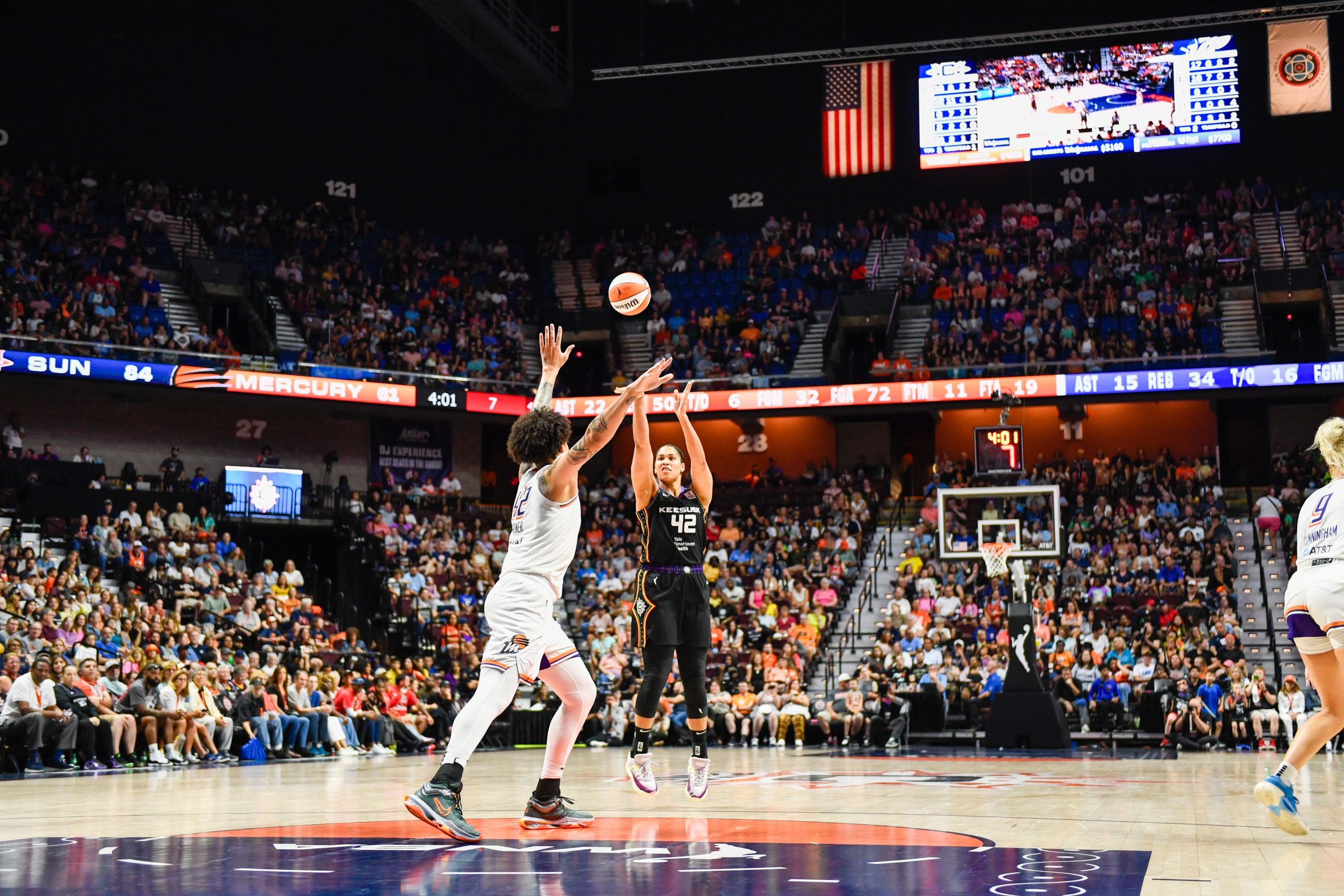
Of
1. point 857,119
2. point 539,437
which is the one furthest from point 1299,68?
point 539,437

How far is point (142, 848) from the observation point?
6219mm

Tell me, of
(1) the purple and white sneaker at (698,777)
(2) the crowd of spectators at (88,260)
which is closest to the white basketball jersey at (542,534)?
(1) the purple and white sneaker at (698,777)

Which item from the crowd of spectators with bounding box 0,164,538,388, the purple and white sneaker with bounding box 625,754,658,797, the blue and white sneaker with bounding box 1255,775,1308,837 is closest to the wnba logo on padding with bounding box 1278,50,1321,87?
the crowd of spectators with bounding box 0,164,538,388

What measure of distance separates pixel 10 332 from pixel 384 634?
8.54m

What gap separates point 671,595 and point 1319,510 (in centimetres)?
370

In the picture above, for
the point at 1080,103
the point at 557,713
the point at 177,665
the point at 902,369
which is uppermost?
the point at 1080,103

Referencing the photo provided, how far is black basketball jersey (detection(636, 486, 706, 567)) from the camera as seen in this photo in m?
8.42

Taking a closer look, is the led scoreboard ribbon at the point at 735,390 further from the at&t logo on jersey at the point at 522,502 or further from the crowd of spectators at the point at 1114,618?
the at&t logo on jersey at the point at 522,502

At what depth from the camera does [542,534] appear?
674cm

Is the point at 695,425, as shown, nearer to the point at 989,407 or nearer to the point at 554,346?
the point at 989,407

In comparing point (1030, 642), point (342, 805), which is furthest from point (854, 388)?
point (342, 805)

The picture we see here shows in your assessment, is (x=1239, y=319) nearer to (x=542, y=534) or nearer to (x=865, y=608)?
(x=865, y=608)

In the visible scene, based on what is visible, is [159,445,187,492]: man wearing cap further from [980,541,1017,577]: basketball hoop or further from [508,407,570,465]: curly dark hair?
[508,407,570,465]: curly dark hair

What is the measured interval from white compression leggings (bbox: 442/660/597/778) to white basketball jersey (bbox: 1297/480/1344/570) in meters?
3.57
